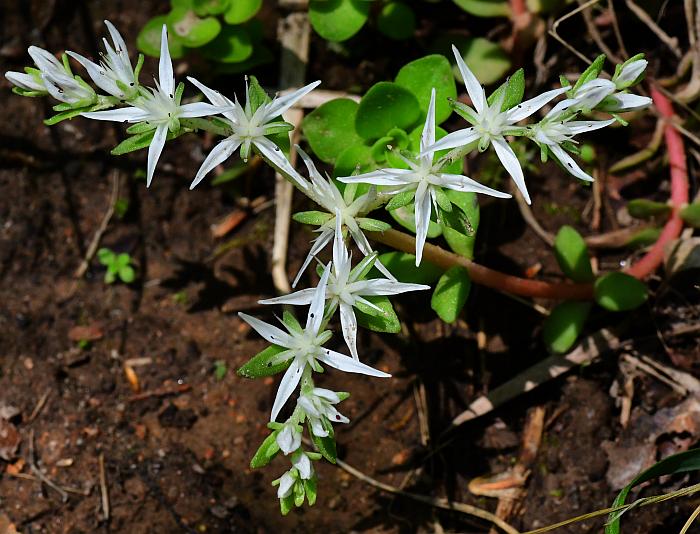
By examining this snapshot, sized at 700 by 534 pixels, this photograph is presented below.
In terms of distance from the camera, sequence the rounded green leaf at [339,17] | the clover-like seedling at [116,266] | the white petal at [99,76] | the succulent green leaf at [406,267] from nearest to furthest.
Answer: the white petal at [99,76], the succulent green leaf at [406,267], the rounded green leaf at [339,17], the clover-like seedling at [116,266]

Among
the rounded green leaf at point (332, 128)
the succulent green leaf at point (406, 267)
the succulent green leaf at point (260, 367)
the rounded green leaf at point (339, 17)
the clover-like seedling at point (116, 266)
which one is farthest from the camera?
the clover-like seedling at point (116, 266)

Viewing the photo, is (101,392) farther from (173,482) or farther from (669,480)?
(669,480)

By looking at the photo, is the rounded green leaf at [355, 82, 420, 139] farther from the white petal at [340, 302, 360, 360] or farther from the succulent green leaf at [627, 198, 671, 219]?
the succulent green leaf at [627, 198, 671, 219]

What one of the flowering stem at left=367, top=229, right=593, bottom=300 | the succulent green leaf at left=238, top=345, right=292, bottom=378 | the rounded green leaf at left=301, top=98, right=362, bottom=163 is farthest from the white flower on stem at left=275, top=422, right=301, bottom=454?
the rounded green leaf at left=301, top=98, right=362, bottom=163

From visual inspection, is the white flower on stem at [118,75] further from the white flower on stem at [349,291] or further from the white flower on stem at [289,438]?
the white flower on stem at [289,438]

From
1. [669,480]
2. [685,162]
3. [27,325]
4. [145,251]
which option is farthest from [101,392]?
[685,162]

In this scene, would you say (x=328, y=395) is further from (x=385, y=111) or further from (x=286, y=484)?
(x=385, y=111)

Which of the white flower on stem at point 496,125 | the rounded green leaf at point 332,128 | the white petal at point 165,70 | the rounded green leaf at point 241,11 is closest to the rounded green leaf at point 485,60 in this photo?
the rounded green leaf at point 332,128

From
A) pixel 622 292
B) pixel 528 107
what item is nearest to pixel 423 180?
pixel 528 107
